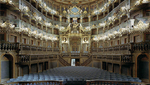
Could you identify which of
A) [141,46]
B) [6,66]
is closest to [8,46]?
[6,66]

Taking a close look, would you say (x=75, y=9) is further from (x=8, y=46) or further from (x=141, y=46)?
(x=141, y=46)

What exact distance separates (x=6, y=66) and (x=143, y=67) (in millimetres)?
20321

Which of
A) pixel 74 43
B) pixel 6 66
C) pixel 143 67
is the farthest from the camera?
Result: pixel 74 43

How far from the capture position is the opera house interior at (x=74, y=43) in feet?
41.3

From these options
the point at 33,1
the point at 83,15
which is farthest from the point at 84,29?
the point at 33,1

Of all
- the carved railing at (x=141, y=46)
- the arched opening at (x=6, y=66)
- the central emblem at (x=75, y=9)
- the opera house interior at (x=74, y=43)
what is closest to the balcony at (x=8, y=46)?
the opera house interior at (x=74, y=43)

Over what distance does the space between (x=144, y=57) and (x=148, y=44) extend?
2240 mm

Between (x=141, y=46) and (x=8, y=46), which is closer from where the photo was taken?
(x=141, y=46)

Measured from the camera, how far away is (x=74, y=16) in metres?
38.0

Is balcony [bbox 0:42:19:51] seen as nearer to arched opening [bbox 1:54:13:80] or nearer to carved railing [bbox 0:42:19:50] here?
carved railing [bbox 0:42:19:50]

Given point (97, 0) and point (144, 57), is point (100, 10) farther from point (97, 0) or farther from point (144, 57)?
point (144, 57)

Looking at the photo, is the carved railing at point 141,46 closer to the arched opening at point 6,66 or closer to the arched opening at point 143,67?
the arched opening at point 143,67

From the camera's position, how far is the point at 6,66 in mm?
15148

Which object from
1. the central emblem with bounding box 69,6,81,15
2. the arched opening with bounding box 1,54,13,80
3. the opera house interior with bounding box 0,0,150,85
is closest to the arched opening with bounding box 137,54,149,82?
the opera house interior with bounding box 0,0,150,85
